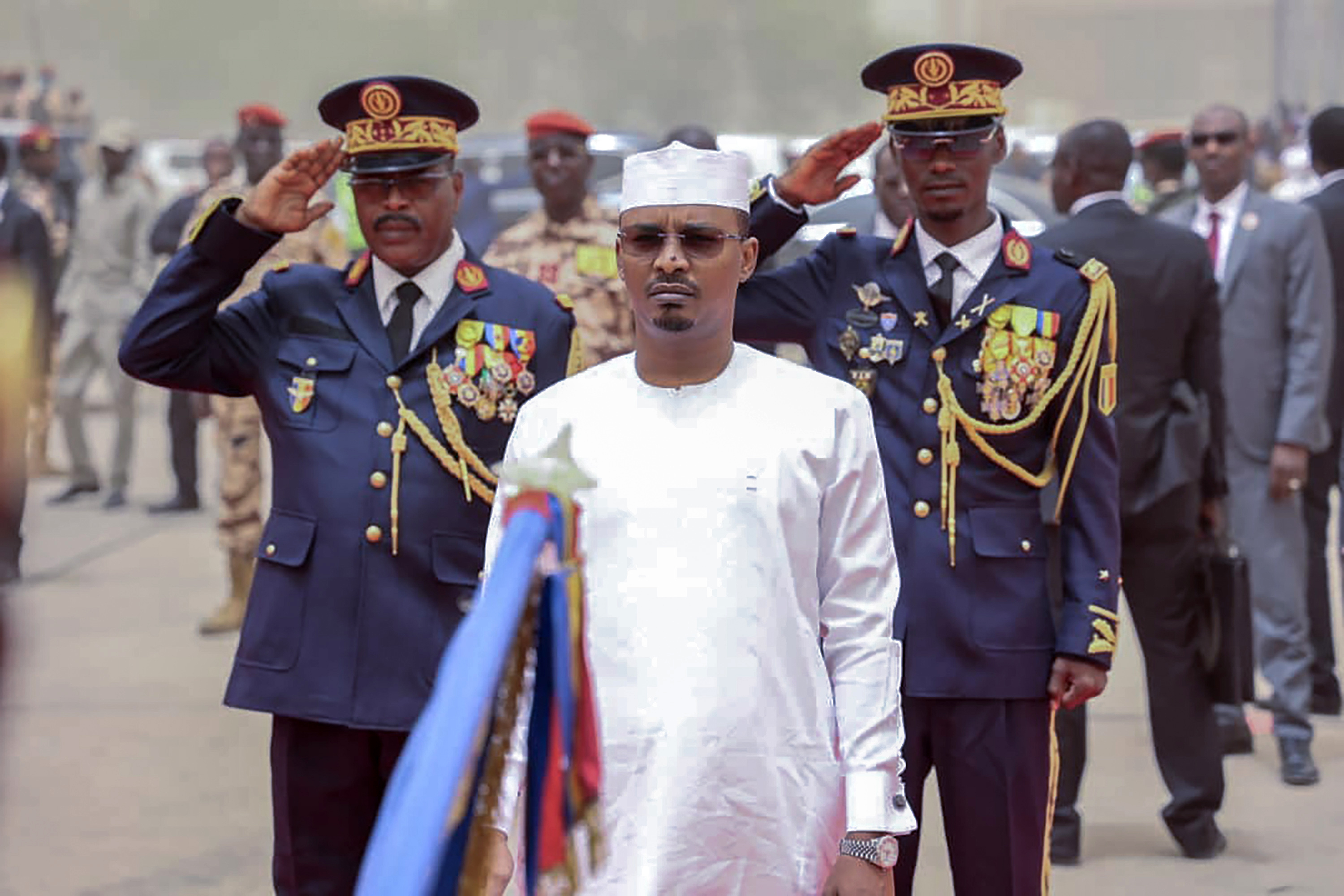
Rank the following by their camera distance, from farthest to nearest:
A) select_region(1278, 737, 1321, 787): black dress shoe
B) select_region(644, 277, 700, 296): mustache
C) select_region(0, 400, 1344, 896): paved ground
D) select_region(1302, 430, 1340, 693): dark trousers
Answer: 1. select_region(1302, 430, 1340, 693): dark trousers
2. select_region(1278, 737, 1321, 787): black dress shoe
3. select_region(0, 400, 1344, 896): paved ground
4. select_region(644, 277, 700, 296): mustache

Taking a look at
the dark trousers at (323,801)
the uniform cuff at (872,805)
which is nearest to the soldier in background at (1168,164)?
the dark trousers at (323,801)

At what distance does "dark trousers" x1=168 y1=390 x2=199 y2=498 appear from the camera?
543 inches

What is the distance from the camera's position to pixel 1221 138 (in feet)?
28.0

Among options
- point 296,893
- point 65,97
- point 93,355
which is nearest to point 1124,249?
point 296,893

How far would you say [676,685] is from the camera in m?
3.61

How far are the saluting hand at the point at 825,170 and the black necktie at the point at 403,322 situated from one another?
0.90 m

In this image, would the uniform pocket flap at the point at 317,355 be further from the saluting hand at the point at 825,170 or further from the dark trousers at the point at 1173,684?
the dark trousers at the point at 1173,684

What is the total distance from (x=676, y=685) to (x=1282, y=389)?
5.19m

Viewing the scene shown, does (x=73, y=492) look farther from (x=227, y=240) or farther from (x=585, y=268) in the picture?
(x=227, y=240)

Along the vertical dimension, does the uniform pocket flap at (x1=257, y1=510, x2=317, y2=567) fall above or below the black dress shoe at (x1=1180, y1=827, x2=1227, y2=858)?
above

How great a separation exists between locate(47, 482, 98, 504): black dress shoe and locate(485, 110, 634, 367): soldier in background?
7156 millimetres

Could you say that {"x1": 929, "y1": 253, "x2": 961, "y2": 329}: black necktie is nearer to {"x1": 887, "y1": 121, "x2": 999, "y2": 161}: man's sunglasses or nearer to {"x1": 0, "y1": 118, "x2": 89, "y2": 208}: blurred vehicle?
{"x1": 887, "y1": 121, "x2": 999, "y2": 161}: man's sunglasses

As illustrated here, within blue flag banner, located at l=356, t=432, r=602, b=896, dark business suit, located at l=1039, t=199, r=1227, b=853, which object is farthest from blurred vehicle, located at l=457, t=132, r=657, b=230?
blue flag banner, located at l=356, t=432, r=602, b=896

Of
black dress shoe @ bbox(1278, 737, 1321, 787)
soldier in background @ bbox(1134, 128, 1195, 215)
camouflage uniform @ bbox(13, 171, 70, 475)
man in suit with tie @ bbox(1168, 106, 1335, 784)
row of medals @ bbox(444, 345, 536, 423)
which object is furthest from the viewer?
camouflage uniform @ bbox(13, 171, 70, 475)
